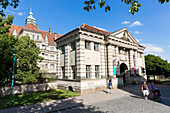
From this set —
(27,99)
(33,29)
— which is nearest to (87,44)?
(27,99)

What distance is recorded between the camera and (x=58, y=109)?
8102 millimetres

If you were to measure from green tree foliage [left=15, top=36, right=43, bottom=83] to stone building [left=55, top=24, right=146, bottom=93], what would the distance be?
4.07m

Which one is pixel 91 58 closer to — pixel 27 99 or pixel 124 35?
pixel 124 35

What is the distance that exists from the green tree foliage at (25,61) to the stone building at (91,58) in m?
4.07

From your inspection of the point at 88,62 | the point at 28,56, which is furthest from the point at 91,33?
the point at 28,56

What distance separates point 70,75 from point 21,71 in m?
6.85

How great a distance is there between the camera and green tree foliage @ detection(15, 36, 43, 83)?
49.5ft

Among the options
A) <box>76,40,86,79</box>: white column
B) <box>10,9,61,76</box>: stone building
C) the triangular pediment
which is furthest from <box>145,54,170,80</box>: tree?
<box>10,9,61,76</box>: stone building

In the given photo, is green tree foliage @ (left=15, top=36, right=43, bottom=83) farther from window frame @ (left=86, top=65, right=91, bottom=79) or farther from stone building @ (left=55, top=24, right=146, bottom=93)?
window frame @ (left=86, top=65, right=91, bottom=79)

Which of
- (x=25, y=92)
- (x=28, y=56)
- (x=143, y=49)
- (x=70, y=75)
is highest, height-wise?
(x=143, y=49)

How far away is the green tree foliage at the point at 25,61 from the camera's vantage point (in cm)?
1508

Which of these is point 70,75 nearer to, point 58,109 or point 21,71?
point 21,71

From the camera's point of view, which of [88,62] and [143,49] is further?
[143,49]

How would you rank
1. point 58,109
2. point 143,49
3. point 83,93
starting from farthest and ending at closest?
point 143,49, point 83,93, point 58,109
